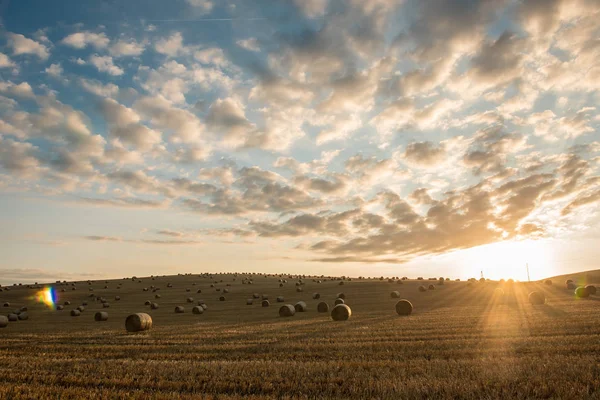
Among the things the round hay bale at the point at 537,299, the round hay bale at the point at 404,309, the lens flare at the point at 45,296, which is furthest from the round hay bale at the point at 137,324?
the lens flare at the point at 45,296

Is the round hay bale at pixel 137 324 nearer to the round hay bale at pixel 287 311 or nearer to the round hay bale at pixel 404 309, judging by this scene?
the round hay bale at pixel 287 311

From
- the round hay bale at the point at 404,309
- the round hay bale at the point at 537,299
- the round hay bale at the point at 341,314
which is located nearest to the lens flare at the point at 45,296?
the round hay bale at the point at 341,314

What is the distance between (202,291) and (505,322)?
55619mm

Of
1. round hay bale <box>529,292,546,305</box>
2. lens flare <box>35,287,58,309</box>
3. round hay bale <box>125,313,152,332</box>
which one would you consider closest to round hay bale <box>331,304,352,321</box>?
round hay bale <box>125,313,152,332</box>

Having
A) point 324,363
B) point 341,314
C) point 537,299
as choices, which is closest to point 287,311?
point 341,314

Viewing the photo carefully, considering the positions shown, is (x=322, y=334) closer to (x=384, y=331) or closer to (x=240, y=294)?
(x=384, y=331)

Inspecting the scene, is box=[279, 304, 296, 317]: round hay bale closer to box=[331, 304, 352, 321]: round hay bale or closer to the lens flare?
box=[331, 304, 352, 321]: round hay bale

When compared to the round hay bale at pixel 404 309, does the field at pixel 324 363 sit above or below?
below

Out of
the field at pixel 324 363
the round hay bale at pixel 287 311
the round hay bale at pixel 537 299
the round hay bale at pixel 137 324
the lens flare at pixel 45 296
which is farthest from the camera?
the lens flare at pixel 45 296

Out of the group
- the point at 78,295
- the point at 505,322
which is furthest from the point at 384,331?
the point at 78,295

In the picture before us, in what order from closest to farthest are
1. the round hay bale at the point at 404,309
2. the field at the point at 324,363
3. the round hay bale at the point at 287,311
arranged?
the field at the point at 324,363
the round hay bale at the point at 404,309
the round hay bale at the point at 287,311

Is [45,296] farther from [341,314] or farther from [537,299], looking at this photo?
[537,299]

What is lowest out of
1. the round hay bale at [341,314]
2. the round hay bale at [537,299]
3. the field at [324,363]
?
the field at [324,363]

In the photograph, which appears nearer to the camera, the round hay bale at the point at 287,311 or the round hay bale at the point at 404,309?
the round hay bale at the point at 404,309
